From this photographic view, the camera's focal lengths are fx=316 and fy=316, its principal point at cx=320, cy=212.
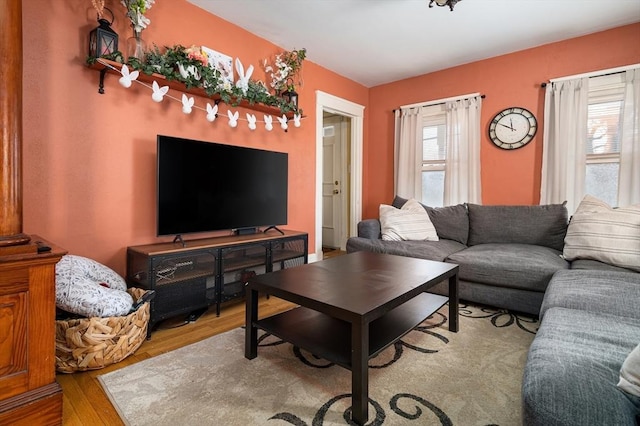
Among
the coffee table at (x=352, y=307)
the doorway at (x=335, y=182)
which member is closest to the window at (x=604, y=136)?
the coffee table at (x=352, y=307)

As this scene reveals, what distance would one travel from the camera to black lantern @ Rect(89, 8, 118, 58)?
6.61 ft

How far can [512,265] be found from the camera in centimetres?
237

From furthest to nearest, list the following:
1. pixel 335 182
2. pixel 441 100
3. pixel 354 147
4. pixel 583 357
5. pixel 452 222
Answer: pixel 335 182 → pixel 354 147 → pixel 441 100 → pixel 452 222 → pixel 583 357

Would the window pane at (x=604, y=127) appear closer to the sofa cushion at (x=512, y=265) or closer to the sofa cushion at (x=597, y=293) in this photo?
the sofa cushion at (x=512, y=265)

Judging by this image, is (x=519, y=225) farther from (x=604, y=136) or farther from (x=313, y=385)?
(x=313, y=385)

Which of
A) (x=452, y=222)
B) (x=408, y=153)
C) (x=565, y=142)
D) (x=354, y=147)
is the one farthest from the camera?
(x=354, y=147)

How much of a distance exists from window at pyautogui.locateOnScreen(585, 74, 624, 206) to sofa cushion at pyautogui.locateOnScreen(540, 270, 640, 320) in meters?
1.66

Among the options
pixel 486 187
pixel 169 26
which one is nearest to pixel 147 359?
pixel 169 26

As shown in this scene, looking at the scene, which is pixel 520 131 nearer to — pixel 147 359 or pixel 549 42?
pixel 549 42

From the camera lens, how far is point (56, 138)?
1995 mm

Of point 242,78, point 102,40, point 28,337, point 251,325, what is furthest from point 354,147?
point 28,337

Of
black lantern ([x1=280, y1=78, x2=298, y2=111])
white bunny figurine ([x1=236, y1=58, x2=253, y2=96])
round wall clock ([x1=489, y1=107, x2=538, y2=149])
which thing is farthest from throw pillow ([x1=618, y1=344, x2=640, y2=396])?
round wall clock ([x1=489, y1=107, x2=538, y2=149])

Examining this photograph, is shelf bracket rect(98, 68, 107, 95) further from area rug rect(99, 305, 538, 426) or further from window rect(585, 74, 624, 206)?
window rect(585, 74, 624, 206)

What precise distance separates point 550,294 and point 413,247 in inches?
50.5
